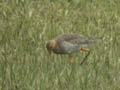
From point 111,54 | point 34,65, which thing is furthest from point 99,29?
point 34,65

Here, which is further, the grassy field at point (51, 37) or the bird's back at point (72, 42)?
the bird's back at point (72, 42)

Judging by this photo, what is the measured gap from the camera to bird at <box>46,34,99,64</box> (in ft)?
28.7

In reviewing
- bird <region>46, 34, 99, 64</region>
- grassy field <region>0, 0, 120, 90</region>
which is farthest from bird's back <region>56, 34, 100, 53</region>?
grassy field <region>0, 0, 120, 90</region>

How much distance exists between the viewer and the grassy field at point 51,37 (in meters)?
7.23

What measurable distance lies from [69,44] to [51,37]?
0.62m

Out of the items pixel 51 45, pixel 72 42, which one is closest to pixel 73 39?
pixel 72 42

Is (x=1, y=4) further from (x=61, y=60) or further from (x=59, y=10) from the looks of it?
(x=61, y=60)

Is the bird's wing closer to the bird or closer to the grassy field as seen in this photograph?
the bird

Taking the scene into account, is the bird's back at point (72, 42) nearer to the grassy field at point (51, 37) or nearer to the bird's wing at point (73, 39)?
the bird's wing at point (73, 39)

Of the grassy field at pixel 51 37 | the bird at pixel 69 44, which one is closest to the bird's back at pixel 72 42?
the bird at pixel 69 44

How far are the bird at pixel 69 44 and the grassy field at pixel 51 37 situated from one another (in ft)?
0.31

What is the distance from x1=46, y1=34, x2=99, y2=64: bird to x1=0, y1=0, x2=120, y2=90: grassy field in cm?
9

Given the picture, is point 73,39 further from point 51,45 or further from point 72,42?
point 51,45

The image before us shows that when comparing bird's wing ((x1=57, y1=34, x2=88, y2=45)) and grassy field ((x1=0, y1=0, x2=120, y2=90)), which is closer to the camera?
grassy field ((x1=0, y1=0, x2=120, y2=90))
